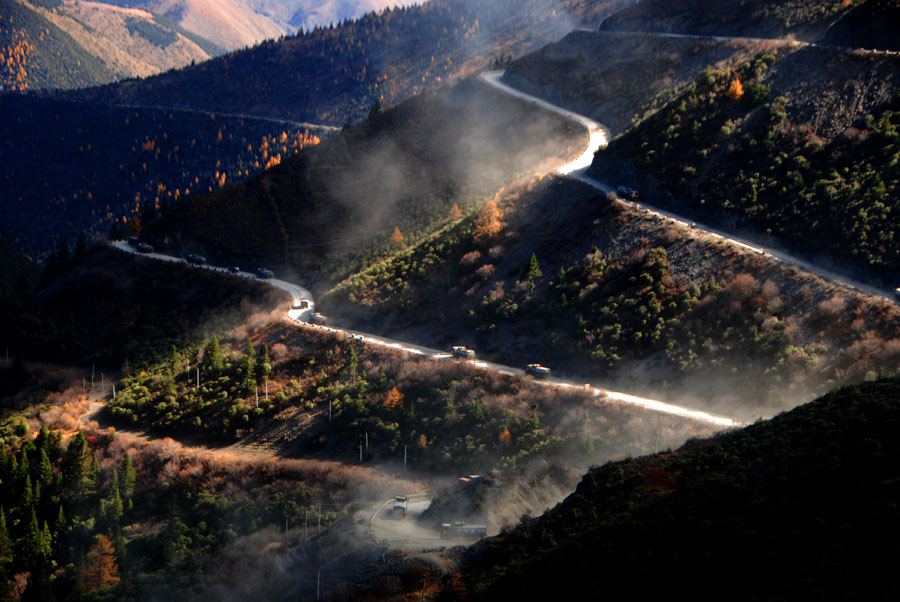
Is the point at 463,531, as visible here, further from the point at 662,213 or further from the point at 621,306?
the point at 662,213

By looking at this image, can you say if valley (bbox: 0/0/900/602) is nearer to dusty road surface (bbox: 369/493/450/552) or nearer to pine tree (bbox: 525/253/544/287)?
dusty road surface (bbox: 369/493/450/552)

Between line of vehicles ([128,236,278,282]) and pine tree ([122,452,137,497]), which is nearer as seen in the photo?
pine tree ([122,452,137,497])

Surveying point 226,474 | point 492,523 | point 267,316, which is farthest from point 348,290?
point 492,523

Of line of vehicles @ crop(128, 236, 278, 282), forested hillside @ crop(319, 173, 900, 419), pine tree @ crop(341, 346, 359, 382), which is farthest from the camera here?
line of vehicles @ crop(128, 236, 278, 282)

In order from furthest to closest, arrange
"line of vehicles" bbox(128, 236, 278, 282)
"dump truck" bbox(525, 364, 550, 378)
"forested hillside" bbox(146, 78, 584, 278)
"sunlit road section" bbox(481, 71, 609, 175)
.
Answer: "line of vehicles" bbox(128, 236, 278, 282)
"forested hillside" bbox(146, 78, 584, 278)
"sunlit road section" bbox(481, 71, 609, 175)
"dump truck" bbox(525, 364, 550, 378)

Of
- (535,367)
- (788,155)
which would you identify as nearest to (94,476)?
(535,367)

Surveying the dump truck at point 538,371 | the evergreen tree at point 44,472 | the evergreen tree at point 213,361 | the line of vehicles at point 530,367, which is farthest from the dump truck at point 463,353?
the evergreen tree at point 44,472

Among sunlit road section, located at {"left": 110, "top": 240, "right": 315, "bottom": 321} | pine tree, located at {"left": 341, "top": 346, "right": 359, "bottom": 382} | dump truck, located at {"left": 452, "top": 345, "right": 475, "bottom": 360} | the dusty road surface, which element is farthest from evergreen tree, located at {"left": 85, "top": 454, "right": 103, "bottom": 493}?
dump truck, located at {"left": 452, "top": 345, "right": 475, "bottom": 360}
